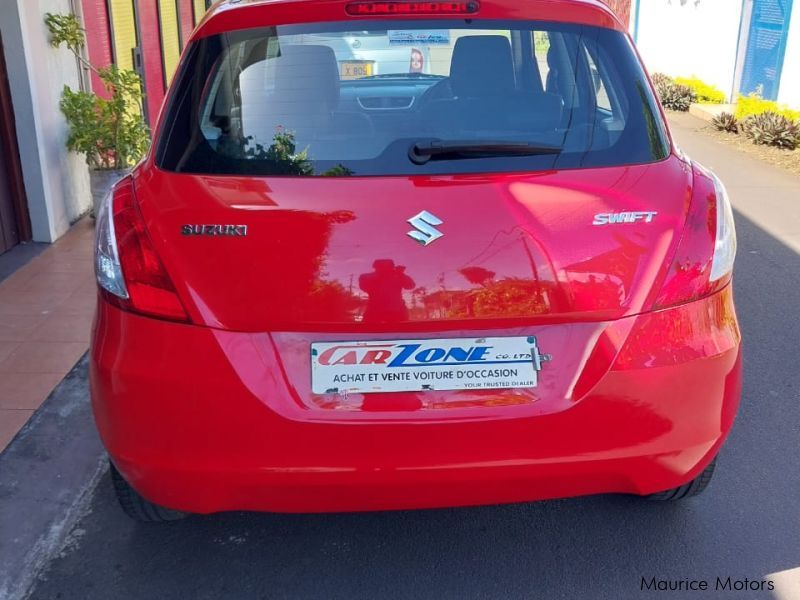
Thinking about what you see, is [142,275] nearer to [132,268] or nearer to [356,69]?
[132,268]

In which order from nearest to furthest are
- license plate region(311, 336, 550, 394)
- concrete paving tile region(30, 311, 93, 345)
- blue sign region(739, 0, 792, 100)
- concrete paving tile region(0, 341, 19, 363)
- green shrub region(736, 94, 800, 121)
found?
license plate region(311, 336, 550, 394) < concrete paving tile region(0, 341, 19, 363) < concrete paving tile region(30, 311, 93, 345) < green shrub region(736, 94, 800, 121) < blue sign region(739, 0, 792, 100)

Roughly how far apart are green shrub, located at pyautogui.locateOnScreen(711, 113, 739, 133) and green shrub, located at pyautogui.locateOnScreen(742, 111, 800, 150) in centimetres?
77

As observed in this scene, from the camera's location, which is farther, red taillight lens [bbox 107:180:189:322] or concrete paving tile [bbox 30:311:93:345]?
concrete paving tile [bbox 30:311:93:345]

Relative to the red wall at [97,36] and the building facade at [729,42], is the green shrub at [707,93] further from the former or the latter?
the red wall at [97,36]

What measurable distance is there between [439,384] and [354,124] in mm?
854

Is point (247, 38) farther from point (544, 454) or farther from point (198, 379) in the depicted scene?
point (544, 454)

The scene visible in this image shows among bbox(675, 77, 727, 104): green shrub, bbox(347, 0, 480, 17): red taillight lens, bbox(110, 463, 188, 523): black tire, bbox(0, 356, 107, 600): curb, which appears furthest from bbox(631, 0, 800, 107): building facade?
bbox(110, 463, 188, 523): black tire

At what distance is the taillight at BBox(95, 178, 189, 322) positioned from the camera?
2414 mm

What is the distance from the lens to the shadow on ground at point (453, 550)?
279 cm

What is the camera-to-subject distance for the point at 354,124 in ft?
8.86

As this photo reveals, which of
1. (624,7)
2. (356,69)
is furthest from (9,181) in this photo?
(624,7)

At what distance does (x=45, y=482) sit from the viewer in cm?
340

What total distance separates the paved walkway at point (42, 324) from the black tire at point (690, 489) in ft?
8.38

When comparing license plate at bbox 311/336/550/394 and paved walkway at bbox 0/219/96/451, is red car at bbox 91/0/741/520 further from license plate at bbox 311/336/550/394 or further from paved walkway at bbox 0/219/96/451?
paved walkway at bbox 0/219/96/451
